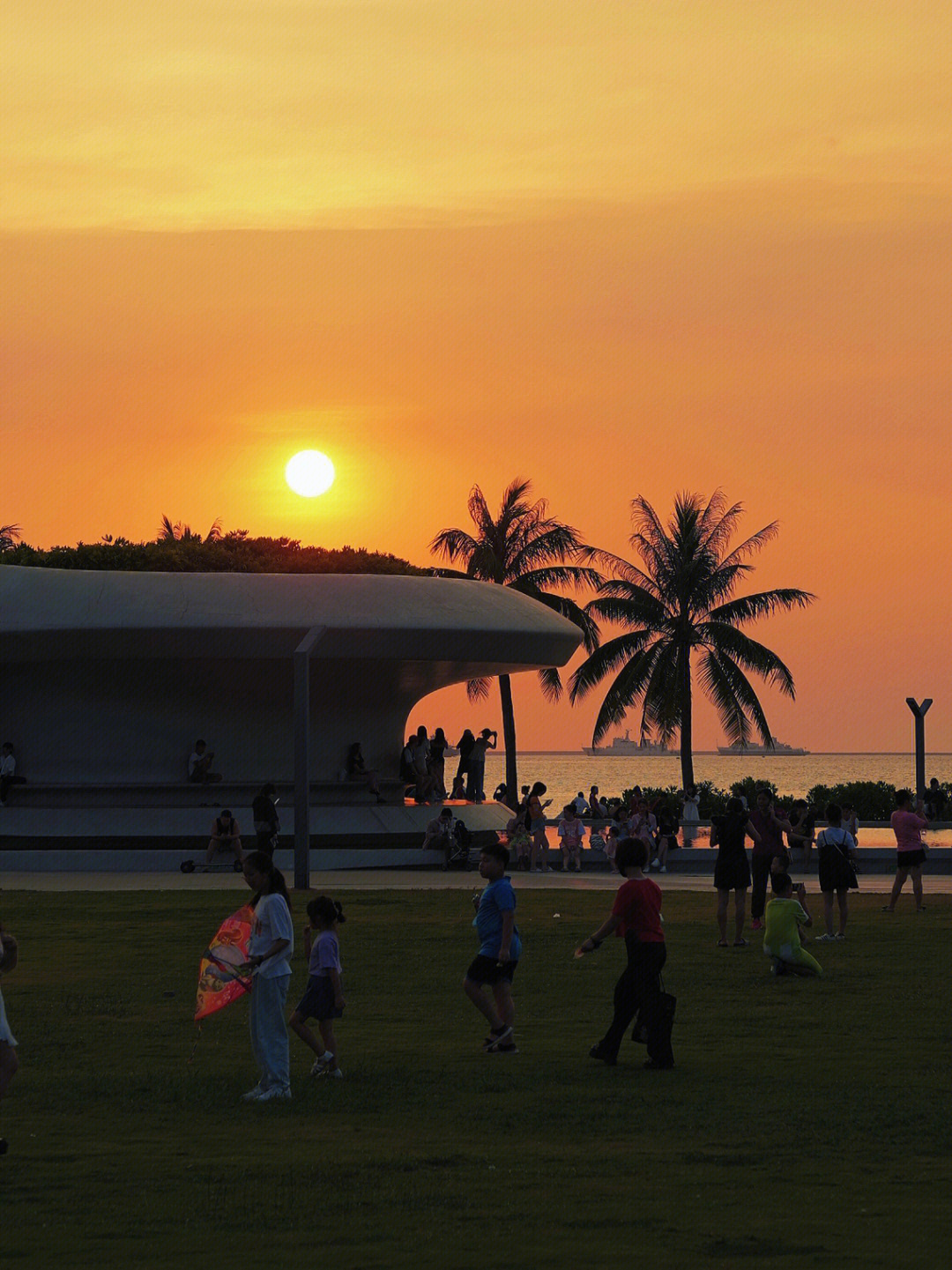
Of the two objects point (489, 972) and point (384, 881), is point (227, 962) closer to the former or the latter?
point (489, 972)

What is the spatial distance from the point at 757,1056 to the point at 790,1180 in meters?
3.47

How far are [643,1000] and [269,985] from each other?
8.37ft

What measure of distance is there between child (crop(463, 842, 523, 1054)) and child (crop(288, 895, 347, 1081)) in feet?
3.68

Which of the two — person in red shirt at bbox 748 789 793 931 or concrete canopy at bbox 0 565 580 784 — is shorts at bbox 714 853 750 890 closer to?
person in red shirt at bbox 748 789 793 931

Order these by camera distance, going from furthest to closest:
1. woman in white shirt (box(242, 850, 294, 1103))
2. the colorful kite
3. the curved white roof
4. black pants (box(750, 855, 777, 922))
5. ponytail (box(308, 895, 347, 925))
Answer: the curved white roof, black pants (box(750, 855, 777, 922)), ponytail (box(308, 895, 347, 925)), the colorful kite, woman in white shirt (box(242, 850, 294, 1103))

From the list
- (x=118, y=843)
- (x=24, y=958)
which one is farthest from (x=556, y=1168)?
(x=118, y=843)

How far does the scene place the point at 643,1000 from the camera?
11828mm

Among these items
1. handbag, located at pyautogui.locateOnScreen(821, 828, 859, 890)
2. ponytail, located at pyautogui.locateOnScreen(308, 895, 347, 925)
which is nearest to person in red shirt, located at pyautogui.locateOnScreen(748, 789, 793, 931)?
handbag, located at pyautogui.locateOnScreen(821, 828, 859, 890)

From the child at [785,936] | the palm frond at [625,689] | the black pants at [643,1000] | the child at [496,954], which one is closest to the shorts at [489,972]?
the child at [496,954]

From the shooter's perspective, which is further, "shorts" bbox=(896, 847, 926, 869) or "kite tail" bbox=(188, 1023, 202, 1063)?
"shorts" bbox=(896, 847, 926, 869)

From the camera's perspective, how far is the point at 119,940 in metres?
19.8

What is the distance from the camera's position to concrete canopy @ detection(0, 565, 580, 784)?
109 ft

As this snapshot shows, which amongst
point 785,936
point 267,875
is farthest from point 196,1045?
point 785,936

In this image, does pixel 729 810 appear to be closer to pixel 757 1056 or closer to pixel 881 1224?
pixel 757 1056
